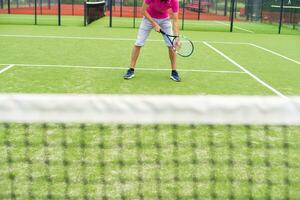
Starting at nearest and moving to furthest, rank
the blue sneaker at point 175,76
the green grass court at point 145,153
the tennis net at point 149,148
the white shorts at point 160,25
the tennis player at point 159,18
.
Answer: the tennis net at point 149,148, the green grass court at point 145,153, the tennis player at point 159,18, the white shorts at point 160,25, the blue sneaker at point 175,76

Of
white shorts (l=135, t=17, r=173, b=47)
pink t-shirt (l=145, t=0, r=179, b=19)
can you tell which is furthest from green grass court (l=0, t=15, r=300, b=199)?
pink t-shirt (l=145, t=0, r=179, b=19)

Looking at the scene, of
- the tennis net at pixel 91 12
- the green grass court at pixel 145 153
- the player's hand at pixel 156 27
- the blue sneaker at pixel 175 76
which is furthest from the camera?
the tennis net at pixel 91 12

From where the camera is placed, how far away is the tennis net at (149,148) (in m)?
2.87

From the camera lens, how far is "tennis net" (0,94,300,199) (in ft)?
9.41

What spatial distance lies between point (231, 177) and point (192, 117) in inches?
50.5

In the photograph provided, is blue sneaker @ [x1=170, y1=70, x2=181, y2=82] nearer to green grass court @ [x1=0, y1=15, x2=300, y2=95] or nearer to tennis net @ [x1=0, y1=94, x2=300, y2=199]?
green grass court @ [x1=0, y1=15, x2=300, y2=95]

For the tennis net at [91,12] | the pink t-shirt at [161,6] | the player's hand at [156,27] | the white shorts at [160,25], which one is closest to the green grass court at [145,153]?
the white shorts at [160,25]

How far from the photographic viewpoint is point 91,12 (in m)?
22.4

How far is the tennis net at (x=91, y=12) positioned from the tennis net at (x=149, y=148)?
15225 millimetres

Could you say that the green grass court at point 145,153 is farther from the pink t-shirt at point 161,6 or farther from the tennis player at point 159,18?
the pink t-shirt at point 161,6

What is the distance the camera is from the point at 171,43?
26.0ft

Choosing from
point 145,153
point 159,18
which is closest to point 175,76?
point 159,18

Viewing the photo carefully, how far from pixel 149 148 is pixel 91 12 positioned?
727 inches

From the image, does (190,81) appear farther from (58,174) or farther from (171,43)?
(58,174)
